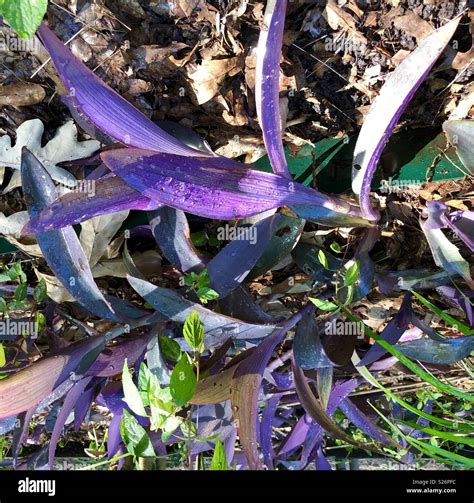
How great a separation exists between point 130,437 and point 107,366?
202mm

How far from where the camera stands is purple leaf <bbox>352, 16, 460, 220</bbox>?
85 cm

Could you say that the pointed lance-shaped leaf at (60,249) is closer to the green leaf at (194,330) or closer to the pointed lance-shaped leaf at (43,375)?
the pointed lance-shaped leaf at (43,375)

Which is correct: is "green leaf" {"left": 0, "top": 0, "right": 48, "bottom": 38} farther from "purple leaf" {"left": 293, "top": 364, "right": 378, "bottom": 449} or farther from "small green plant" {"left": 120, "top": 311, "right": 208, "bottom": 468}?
"purple leaf" {"left": 293, "top": 364, "right": 378, "bottom": 449}

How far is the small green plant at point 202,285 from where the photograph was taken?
102 centimetres

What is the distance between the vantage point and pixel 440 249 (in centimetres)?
103

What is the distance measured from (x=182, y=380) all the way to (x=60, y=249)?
1.22 feet

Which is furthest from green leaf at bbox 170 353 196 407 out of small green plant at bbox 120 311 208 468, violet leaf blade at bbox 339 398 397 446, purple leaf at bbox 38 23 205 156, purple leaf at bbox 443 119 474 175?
purple leaf at bbox 443 119 474 175

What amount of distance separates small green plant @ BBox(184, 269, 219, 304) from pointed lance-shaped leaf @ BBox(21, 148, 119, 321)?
0.17 m

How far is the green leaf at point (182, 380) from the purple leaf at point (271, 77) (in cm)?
37

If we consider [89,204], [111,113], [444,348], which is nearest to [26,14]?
[111,113]

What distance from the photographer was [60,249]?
3.42 feet
